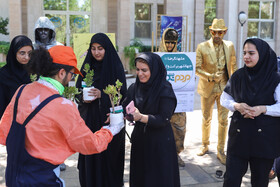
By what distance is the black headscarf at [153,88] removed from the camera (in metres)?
3.04

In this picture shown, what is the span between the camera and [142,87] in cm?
313

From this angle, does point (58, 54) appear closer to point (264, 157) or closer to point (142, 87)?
point (142, 87)

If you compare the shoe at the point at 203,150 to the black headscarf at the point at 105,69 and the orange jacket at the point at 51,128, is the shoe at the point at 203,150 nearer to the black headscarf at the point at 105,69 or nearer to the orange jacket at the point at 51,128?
the black headscarf at the point at 105,69

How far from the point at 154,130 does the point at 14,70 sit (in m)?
1.99

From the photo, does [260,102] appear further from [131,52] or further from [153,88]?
→ [131,52]

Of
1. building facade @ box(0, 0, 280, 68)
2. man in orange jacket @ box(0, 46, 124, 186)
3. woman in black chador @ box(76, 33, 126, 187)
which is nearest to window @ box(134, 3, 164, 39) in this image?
building facade @ box(0, 0, 280, 68)

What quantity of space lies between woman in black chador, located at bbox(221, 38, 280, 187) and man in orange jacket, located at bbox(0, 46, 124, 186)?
168cm

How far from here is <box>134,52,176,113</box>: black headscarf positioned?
3.04 m

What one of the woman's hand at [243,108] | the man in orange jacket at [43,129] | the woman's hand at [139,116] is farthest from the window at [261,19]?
the man in orange jacket at [43,129]

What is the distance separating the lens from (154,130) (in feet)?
10.2

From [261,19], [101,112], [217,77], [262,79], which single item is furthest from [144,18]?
[262,79]

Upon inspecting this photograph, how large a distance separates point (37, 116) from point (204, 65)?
3.64m

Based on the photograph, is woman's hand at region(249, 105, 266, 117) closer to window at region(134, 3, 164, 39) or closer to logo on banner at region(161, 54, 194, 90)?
logo on banner at region(161, 54, 194, 90)

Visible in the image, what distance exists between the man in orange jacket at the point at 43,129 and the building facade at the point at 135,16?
42.5ft
